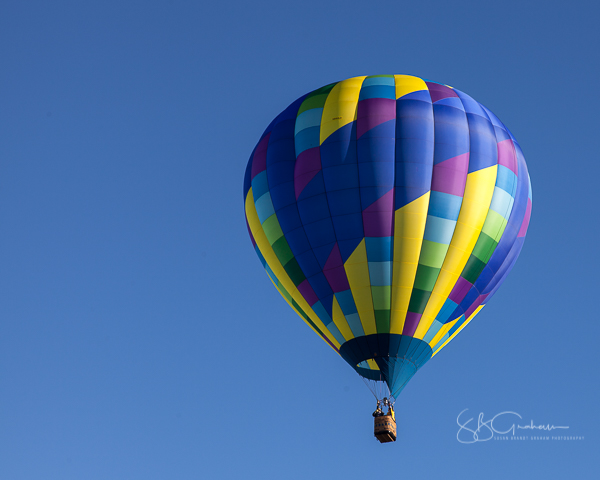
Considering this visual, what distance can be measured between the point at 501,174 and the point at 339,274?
439 centimetres

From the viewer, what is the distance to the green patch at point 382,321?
74.5ft

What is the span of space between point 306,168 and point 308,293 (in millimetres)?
2771

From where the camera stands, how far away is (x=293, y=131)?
24422 millimetres

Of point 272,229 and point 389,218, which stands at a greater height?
point 272,229

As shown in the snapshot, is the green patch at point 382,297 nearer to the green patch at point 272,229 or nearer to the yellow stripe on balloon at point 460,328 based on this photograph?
the yellow stripe on balloon at point 460,328

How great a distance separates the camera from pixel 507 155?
24266 mm

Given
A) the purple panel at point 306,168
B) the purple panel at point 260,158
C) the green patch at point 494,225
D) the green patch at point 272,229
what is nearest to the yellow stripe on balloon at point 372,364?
the green patch at point 272,229

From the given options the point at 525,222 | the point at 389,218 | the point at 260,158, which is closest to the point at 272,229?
the point at 260,158

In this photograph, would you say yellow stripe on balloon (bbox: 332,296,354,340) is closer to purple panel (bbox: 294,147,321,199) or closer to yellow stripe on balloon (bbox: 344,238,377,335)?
yellow stripe on balloon (bbox: 344,238,377,335)

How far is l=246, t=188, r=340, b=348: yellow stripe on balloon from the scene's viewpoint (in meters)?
23.7

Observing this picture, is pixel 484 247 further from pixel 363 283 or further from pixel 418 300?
pixel 363 283

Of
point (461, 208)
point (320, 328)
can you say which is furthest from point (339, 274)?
point (461, 208)

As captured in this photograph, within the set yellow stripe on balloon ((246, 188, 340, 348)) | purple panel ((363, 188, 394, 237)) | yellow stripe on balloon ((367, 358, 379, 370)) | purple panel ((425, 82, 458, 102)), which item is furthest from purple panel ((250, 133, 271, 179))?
yellow stripe on balloon ((367, 358, 379, 370))

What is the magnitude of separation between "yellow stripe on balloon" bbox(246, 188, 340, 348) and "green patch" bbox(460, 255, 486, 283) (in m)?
3.20
